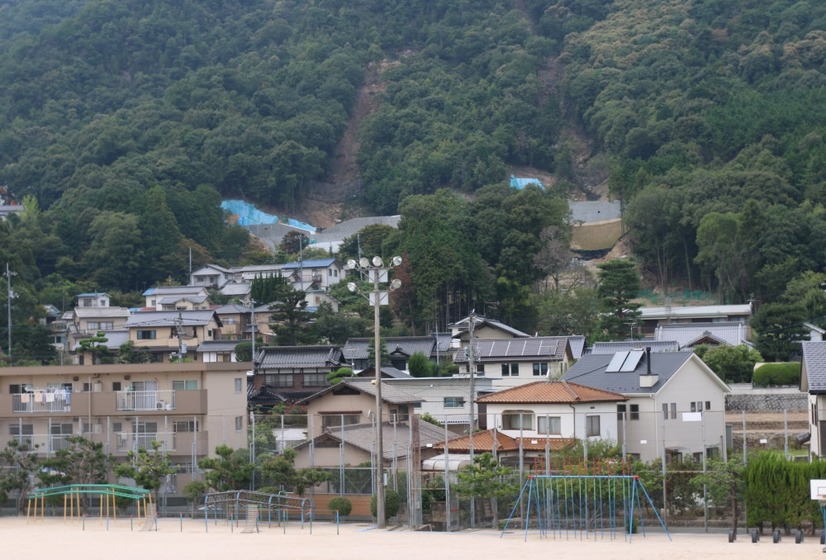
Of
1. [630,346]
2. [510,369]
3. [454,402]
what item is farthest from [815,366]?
[510,369]

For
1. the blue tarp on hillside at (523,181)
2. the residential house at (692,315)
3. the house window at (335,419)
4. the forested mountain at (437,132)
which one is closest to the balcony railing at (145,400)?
the house window at (335,419)

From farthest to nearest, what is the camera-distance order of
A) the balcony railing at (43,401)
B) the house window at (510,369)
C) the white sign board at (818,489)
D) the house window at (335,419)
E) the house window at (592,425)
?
the house window at (510,369) → the house window at (335,419) → the balcony railing at (43,401) → the house window at (592,425) → the white sign board at (818,489)

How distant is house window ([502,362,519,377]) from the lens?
45.6 metres

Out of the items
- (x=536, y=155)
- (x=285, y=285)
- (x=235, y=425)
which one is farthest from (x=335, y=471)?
(x=536, y=155)

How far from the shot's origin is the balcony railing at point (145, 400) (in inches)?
1227

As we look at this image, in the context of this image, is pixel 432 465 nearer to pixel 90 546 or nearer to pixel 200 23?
pixel 90 546

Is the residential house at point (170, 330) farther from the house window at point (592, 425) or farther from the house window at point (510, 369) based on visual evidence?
the house window at point (592, 425)

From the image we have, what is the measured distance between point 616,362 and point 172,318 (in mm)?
32125

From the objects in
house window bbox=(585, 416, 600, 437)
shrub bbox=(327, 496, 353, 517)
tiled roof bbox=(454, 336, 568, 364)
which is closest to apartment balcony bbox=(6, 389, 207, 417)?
shrub bbox=(327, 496, 353, 517)

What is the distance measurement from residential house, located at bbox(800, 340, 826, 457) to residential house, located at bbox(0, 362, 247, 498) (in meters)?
12.9

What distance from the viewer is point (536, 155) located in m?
108

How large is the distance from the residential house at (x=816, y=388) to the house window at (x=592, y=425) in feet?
17.8

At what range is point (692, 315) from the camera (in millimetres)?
59625

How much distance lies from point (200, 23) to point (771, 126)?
6789cm
